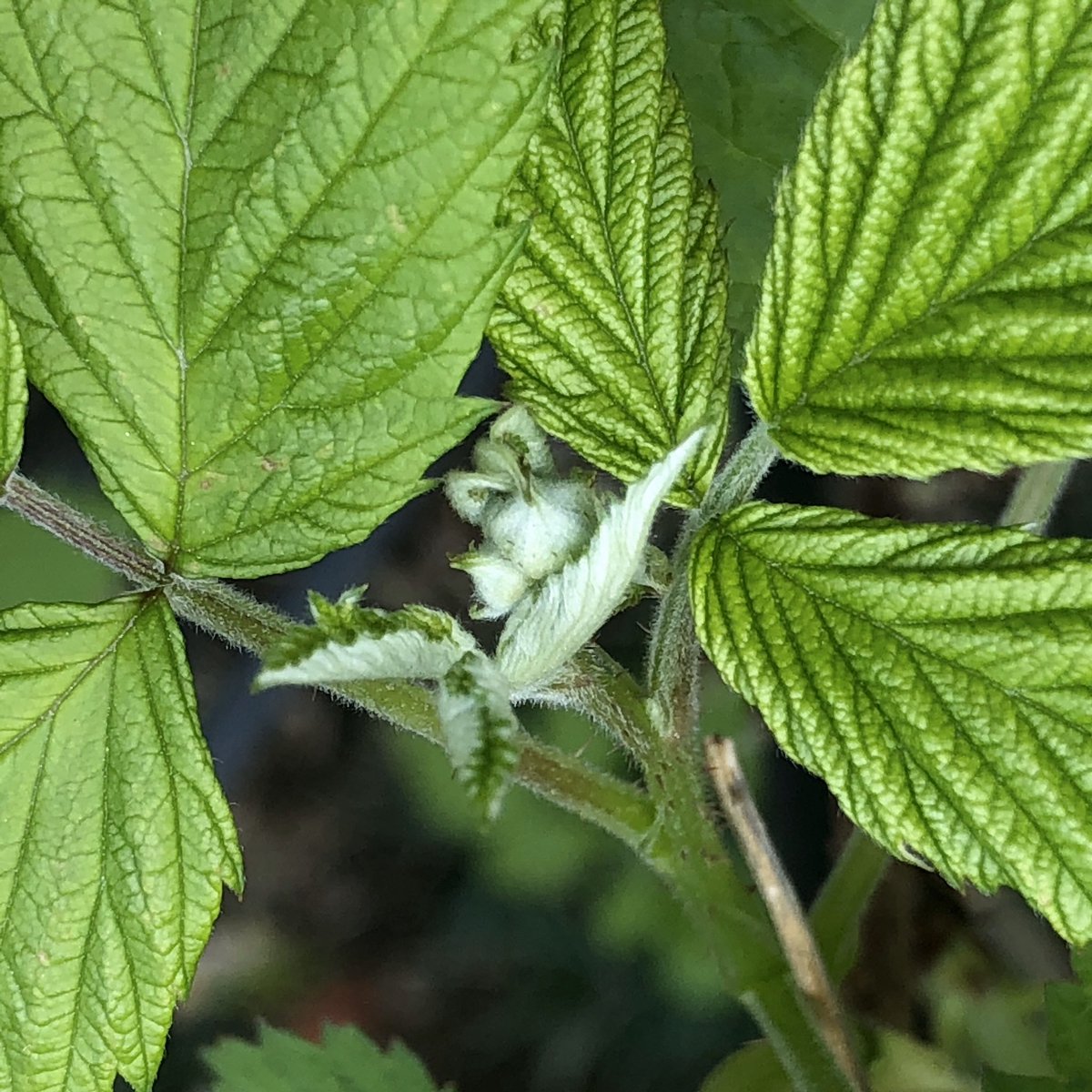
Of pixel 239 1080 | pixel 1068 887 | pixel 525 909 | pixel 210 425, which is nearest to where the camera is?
pixel 1068 887

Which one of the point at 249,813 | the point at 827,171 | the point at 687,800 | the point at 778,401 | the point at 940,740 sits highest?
the point at 827,171

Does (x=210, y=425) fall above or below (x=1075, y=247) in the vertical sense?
below

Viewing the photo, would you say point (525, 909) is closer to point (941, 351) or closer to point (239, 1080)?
point (239, 1080)

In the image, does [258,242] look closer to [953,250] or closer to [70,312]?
[70,312]

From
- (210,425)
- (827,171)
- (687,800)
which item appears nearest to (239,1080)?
(687,800)

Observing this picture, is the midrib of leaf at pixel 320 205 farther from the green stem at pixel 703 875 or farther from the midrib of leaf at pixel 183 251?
the green stem at pixel 703 875

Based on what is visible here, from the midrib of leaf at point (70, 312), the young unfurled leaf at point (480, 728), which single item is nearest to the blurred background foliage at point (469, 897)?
the midrib of leaf at point (70, 312)

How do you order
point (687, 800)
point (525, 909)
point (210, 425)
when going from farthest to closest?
point (525, 909)
point (687, 800)
point (210, 425)
